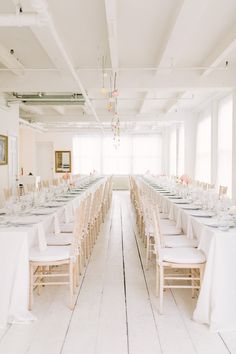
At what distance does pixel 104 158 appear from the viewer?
1903cm

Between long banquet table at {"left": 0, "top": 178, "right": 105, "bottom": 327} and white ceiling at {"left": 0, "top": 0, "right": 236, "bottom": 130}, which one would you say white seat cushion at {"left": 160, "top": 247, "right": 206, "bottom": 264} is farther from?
white ceiling at {"left": 0, "top": 0, "right": 236, "bottom": 130}

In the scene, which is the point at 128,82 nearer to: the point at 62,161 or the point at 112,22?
the point at 112,22

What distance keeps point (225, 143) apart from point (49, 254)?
7548mm

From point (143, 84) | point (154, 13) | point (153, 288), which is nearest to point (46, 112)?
point (143, 84)

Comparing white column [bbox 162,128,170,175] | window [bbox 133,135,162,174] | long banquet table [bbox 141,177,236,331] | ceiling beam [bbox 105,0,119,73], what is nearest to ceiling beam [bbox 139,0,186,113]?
ceiling beam [bbox 105,0,119,73]

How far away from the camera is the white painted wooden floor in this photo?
2725 millimetres

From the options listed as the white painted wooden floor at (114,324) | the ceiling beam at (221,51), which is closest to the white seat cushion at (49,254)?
the white painted wooden floor at (114,324)

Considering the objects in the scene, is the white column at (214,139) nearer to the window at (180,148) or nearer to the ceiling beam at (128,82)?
the ceiling beam at (128,82)

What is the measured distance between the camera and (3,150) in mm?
9070

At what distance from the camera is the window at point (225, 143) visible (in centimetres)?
948

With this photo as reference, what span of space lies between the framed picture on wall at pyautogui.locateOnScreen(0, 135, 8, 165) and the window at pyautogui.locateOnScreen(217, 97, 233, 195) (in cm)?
585

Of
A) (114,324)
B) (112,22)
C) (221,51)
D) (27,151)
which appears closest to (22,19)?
(112,22)

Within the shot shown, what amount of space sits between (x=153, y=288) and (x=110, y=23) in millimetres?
3396

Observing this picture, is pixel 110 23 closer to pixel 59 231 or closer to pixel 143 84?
pixel 59 231
